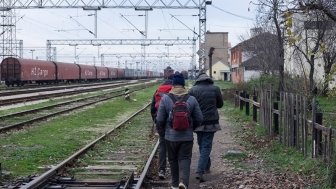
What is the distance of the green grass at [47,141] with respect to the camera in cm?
1234

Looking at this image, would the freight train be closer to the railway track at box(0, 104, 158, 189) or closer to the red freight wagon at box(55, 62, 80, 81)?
the red freight wagon at box(55, 62, 80, 81)

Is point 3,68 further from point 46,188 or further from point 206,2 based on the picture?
point 46,188

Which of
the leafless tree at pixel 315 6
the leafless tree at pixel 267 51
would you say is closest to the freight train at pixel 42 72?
the leafless tree at pixel 267 51

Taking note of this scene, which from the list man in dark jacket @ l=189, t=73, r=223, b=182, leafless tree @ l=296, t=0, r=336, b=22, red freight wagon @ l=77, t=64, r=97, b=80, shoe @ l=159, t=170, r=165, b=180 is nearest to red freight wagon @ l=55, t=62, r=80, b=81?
red freight wagon @ l=77, t=64, r=97, b=80

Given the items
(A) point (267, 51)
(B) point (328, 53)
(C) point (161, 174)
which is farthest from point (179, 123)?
(A) point (267, 51)

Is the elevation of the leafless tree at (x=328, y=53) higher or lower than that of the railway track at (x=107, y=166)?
higher

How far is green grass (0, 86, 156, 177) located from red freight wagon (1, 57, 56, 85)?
3463cm

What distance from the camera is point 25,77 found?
60250 millimetres

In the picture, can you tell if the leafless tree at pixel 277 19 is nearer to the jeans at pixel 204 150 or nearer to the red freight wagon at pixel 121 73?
the jeans at pixel 204 150

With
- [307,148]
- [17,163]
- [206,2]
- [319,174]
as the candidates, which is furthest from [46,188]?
[206,2]

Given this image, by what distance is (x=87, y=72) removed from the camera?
8738cm

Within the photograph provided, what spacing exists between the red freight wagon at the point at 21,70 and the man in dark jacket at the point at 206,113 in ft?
164

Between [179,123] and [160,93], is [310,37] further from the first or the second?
[179,123]

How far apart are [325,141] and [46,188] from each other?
5016 mm
